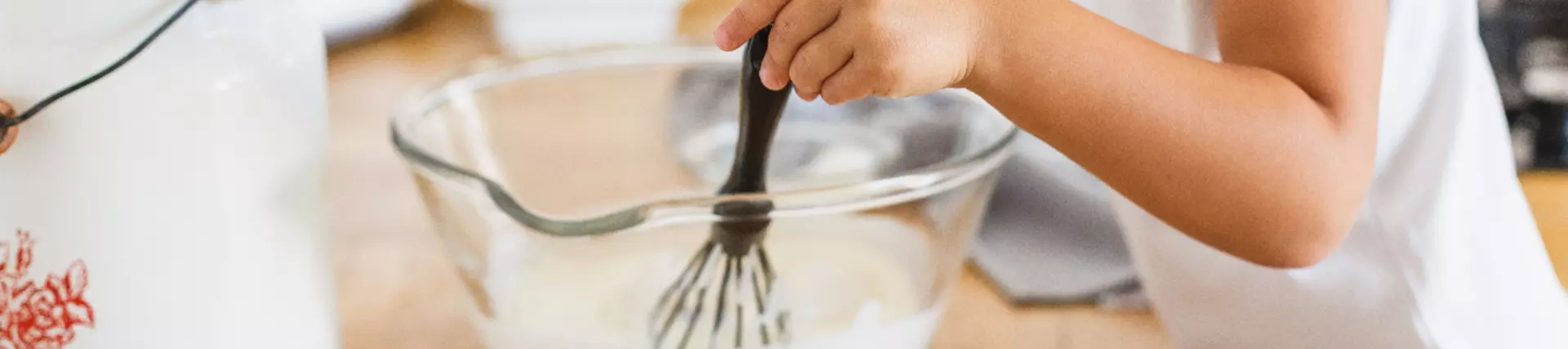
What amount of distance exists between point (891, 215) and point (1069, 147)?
71 millimetres

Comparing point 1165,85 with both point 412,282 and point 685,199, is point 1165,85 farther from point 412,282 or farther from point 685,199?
point 412,282

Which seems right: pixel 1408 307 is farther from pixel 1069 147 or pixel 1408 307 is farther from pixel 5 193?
pixel 5 193

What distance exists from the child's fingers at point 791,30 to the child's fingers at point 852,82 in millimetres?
12

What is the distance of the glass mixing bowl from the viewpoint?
0.34 metres

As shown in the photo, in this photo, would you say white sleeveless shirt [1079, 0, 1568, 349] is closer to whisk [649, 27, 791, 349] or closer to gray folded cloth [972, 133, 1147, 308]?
gray folded cloth [972, 133, 1147, 308]

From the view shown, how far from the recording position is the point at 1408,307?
390 mm

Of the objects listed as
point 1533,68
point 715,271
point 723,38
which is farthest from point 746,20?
point 1533,68

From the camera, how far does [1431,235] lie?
388 mm

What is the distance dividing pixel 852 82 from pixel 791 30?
22 millimetres

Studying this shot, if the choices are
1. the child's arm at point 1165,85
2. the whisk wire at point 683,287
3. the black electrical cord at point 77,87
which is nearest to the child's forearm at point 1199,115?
the child's arm at point 1165,85

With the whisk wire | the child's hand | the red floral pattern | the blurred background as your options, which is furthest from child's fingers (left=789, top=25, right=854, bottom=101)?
the blurred background

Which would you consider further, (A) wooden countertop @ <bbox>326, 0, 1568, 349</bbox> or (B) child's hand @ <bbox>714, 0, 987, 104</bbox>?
(A) wooden countertop @ <bbox>326, 0, 1568, 349</bbox>

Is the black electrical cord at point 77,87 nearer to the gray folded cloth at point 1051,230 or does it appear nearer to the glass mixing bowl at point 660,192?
the glass mixing bowl at point 660,192

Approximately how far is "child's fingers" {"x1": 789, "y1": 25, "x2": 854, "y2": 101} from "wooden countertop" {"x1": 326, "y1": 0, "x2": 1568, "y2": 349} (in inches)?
6.8
